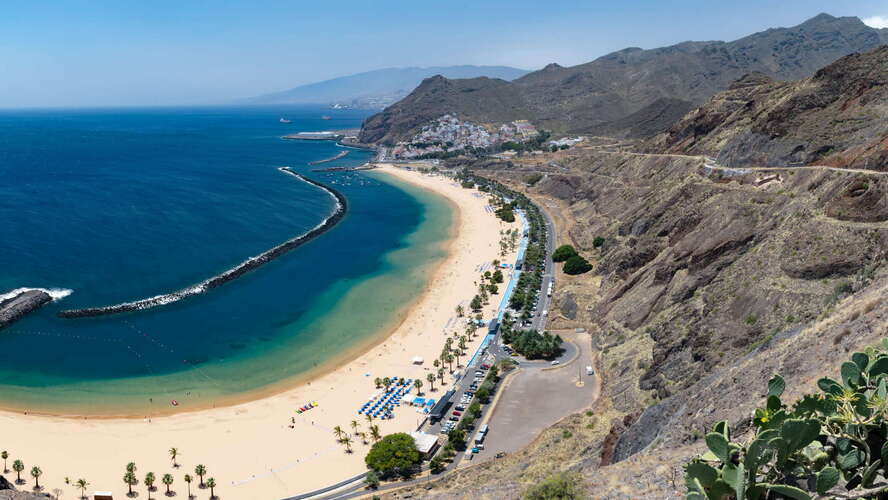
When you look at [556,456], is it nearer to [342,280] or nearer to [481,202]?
[342,280]

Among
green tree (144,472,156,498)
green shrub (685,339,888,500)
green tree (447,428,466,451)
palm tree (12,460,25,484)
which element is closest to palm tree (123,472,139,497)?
green tree (144,472,156,498)

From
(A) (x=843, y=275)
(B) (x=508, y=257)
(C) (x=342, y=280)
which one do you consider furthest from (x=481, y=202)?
(A) (x=843, y=275)

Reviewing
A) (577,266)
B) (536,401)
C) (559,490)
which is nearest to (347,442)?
(536,401)

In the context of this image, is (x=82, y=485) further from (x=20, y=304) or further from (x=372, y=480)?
(x=20, y=304)

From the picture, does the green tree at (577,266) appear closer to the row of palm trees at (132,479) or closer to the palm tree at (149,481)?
the row of palm trees at (132,479)

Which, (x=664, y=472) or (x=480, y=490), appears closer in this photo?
(x=664, y=472)

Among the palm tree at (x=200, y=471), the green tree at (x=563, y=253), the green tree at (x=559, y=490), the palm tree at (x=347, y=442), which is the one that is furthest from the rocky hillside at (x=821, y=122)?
the palm tree at (x=200, y=471)
